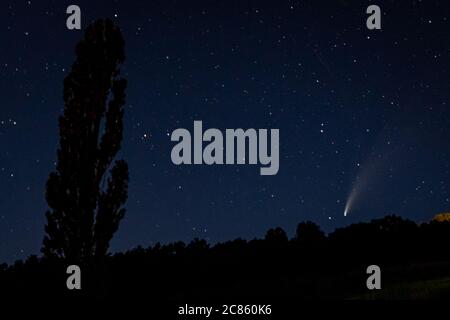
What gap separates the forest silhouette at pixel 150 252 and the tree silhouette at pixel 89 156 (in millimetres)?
24

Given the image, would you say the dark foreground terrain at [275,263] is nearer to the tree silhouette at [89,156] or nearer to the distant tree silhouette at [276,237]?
the distant tree silhouette at [276,237]

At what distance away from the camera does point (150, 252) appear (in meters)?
17.6

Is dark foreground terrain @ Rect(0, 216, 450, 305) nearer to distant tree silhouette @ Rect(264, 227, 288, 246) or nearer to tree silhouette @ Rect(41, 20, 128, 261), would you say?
distant tree silhouette @ Rect(264, 227, 288, 246)

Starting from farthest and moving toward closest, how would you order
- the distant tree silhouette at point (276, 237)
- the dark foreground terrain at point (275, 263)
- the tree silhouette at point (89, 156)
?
the distant tree silhouette at point (276, 237), the dark foreground terrain at point (275, 263), the tree silhouette at point (89, 156)

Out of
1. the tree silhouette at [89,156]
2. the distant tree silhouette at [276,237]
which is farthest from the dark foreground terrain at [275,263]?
the tree silhouette at [89,156]

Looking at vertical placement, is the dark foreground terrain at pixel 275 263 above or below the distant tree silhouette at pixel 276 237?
below

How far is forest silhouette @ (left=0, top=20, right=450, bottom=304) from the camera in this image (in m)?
12.2

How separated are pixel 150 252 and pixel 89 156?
5.92 meters

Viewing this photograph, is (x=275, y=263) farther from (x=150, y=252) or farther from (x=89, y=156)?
(x=89, y=156)

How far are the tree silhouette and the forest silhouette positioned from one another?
0.08 ft

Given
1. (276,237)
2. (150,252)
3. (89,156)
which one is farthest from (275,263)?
(89,156)

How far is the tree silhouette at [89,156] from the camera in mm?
12156
